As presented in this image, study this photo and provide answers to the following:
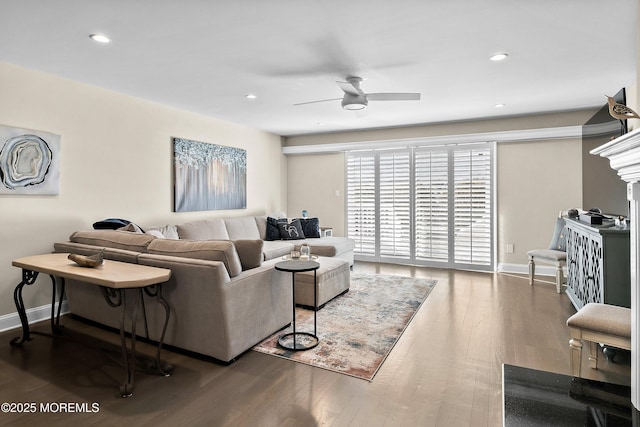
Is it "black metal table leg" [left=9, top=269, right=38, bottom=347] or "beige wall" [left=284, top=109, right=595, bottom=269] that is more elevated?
"beige wall" [left=284, top=109, right=595, bottom=269]

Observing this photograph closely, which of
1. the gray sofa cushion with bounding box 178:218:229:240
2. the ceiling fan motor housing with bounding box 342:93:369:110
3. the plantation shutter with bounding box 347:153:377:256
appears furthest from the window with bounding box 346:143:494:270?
the ceiling fan motor housing with bounding box 342:93:369:110

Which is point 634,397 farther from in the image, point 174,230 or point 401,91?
point 174,230

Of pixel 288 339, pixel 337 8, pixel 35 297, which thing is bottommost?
pixel 288 339

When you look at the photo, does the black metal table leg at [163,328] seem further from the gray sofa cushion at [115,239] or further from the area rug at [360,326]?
the area rug at [360,326]

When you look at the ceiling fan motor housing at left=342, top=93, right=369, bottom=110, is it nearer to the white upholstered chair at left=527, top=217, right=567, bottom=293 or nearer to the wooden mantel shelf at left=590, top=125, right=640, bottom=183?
the wooden mantel shelf at left=590, top=125, right=640, bottom=183

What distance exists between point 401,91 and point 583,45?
1.73 m

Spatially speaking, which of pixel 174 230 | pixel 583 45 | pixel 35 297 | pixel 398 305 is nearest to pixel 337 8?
pixel 583 45

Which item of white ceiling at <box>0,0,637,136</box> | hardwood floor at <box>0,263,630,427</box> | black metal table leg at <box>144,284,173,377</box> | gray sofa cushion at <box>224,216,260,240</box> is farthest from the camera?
gray sofa cushion at <box>224,216,260,240</box>

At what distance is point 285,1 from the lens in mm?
2195

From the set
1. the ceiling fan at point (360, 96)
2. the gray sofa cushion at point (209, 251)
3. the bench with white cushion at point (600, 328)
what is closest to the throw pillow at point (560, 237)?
the bench with white cushion at point (600, 328)

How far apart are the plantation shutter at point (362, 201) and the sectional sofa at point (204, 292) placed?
3.51 m

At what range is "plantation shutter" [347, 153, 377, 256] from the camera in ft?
21.4

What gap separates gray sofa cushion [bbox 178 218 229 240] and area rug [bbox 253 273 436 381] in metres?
1.83

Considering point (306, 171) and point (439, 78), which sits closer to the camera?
point (439, 78)
